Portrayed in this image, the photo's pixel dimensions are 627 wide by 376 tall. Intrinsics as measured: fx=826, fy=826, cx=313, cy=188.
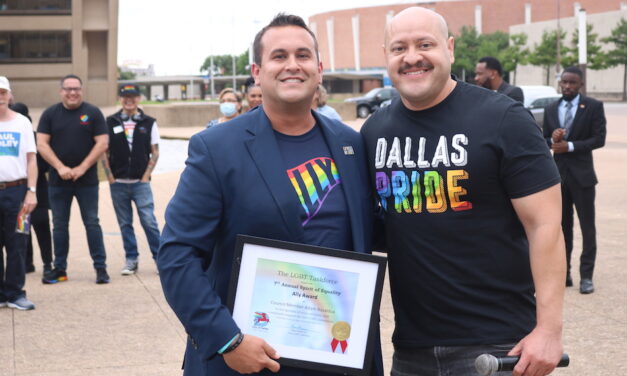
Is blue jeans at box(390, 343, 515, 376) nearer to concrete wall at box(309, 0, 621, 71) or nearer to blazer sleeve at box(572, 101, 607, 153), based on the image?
blazer sleeve at box(572, 101, 607, 153)

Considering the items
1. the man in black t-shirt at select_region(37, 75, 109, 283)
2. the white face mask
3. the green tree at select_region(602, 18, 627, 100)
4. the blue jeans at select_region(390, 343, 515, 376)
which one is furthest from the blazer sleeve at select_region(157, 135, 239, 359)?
the green tree at select_region(602, 18, 627, 100)

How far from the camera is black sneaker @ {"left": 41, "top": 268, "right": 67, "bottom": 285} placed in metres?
8.58

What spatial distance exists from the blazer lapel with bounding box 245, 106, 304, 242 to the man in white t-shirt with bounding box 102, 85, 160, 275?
251 inches

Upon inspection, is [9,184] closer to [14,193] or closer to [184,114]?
[14,193]

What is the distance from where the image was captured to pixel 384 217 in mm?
3164

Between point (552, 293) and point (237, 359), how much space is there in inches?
42.9

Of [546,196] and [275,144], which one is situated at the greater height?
[275,144]

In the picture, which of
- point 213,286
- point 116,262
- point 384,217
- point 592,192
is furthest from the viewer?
point 116,262

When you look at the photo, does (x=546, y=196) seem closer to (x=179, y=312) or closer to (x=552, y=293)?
(x=552, y=293)

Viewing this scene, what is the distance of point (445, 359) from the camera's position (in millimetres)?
3016

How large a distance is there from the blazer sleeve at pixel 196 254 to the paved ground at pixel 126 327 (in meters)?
2.99

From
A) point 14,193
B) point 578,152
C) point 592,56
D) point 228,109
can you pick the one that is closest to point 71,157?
point 14,193

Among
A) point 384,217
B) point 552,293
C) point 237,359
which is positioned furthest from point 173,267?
point 552,293

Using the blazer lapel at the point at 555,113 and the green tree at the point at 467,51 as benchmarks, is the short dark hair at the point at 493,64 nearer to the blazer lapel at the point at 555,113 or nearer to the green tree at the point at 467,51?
the blazer lapel at the point at 555,113
